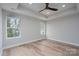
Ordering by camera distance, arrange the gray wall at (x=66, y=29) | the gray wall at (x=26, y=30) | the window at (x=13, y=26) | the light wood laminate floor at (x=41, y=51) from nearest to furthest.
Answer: the light wood laminate floor at (x=41, y=51), the gray wall at (x=26, y=30), the window at (x=13, y=26), the gray wall at (x=66, y=29)

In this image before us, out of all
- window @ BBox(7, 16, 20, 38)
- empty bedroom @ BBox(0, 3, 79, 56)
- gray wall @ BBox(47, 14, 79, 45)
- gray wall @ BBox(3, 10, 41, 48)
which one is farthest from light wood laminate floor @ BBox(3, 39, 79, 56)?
gray wall @ BBox(47, 14, 79, 45)

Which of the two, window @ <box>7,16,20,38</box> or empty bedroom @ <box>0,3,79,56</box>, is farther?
window @ <box>7,16,20,38</box>

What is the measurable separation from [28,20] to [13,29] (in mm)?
1243

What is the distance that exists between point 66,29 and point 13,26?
318cm

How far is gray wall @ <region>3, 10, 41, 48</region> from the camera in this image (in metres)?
3.58

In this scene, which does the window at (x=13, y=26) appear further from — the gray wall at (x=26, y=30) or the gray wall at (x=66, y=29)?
the gray wall at (x=66, y=29)

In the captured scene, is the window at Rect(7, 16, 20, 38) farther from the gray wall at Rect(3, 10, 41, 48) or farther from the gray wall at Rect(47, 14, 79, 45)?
the gray wall at Rect(47, 14, 79, 45)

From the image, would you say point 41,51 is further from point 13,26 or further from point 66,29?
point 66,29

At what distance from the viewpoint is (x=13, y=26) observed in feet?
13.1

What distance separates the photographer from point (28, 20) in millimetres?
4875

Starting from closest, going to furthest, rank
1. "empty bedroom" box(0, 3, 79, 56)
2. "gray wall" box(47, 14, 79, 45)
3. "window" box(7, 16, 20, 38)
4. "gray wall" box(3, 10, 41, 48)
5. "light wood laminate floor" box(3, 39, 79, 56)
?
1. "light wood laminate floor" box(3, 39, 79, 56)
2. "empty bedroom" box(0, 3, 79, 56)
3. "gray wall" box(3, 10, 41, 48)
4. "window" box(7, 16, 20, 38)
5. "gray wall" box(47, 14, 79, 45)

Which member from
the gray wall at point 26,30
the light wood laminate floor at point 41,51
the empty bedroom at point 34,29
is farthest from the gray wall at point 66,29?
the gray wall at point 26,30

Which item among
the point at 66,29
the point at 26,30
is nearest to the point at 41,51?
the point at 26,30

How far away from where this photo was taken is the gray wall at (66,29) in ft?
13.8
